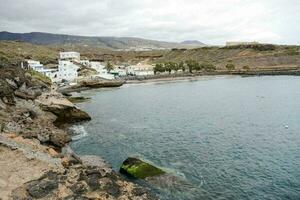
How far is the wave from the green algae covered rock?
1782 cm

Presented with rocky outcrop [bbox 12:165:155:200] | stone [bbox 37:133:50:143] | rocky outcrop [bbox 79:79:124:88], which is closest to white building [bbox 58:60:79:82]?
rocky outcrop [bbox 79:79:124:88]

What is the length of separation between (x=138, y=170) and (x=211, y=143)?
656 inches

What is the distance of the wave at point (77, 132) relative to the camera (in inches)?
2100

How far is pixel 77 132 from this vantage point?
57031mm

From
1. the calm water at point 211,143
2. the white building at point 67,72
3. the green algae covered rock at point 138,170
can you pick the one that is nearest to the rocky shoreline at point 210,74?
the white building at point 67,72

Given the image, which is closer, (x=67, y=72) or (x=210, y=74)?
(x=67, y=72)

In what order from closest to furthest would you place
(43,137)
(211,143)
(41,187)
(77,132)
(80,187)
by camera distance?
1. (41,187)
2. (80,187)
3. (43,137)
4. (211,143)
5. (77,132)

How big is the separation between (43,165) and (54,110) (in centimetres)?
3551

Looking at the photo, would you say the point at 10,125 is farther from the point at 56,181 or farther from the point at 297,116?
the point at 297,116

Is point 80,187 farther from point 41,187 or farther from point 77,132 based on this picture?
point 77,132

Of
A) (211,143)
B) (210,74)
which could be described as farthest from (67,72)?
(211,143)

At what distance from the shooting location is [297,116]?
221 feet

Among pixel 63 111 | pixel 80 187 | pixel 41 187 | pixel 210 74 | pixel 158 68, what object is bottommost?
pixel 63 111

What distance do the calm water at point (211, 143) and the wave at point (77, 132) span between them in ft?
2.81
